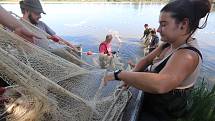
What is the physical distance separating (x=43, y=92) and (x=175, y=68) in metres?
0.88

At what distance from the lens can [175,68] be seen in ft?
7.00

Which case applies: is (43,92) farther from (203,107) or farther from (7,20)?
→ (203,107)

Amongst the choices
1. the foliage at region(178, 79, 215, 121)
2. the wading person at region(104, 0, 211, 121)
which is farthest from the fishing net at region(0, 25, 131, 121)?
the foliage at region(178, 79, 215, 121)

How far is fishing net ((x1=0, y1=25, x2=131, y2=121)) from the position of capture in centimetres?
228

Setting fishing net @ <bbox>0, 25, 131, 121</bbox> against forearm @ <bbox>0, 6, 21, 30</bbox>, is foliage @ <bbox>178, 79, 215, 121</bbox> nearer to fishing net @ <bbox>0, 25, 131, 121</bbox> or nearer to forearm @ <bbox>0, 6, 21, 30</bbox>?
fishing net @ <bbox>0, 25, 131, 121</bbox>

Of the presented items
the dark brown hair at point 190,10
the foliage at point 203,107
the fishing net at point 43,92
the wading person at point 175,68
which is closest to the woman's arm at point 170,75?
the wading person at point 175,68

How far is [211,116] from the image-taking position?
3.47 metres

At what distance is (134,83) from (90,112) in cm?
57

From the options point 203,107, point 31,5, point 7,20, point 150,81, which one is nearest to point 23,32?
point 7,20

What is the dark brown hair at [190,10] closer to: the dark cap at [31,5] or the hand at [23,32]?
the hand at [23,32]

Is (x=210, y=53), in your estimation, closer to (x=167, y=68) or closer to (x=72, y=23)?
(x=72, y=23)

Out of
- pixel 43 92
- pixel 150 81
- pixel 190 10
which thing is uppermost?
pixel 190 10

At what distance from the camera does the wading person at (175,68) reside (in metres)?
2.14

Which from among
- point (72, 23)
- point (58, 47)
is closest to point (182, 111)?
point (58, 47)
